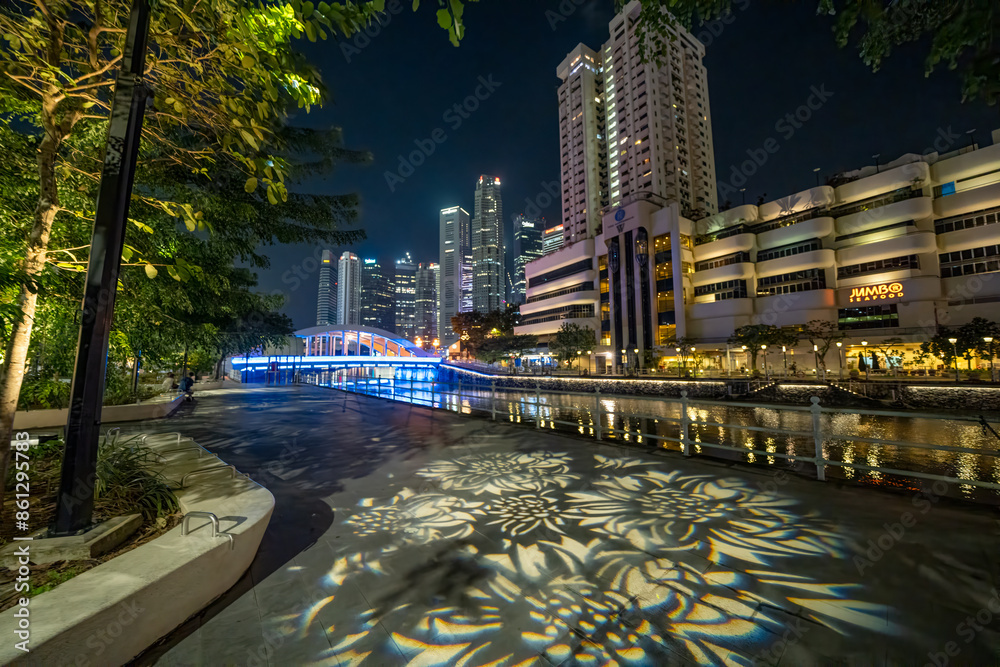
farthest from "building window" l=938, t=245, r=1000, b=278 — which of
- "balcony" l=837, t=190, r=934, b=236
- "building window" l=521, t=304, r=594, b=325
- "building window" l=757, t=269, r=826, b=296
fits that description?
"building window" l=521, t=304, r=594, b=325

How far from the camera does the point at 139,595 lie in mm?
2396

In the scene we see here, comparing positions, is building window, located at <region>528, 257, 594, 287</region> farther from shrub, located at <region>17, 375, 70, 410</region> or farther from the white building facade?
shrub, located at <region>17, 375, 70, 410</region>

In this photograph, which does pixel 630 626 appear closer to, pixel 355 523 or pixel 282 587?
pixel 282 587

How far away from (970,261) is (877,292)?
7.32m

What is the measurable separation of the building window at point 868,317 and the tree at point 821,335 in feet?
3.66

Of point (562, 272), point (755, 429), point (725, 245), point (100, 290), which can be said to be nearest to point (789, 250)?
point (725, 245)

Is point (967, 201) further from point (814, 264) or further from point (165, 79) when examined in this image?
point (165, 79)

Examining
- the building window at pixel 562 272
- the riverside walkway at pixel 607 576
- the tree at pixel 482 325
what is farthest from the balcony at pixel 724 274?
the riverside walkway at pixel 607 576

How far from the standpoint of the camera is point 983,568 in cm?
310

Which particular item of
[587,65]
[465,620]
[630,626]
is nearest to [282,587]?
[465,620]

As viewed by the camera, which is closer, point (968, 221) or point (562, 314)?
point (968, 221)

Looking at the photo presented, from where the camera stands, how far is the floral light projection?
8.16 feet

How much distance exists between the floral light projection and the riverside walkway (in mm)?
16

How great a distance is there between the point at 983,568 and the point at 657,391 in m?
40.1
